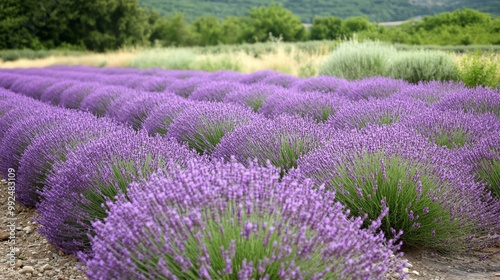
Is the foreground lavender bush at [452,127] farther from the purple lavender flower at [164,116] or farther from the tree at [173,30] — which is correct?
the tree at [173,30]

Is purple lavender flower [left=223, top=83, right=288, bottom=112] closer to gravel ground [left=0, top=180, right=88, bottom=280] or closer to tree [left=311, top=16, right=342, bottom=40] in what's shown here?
gravel ground [left=0, top=180, right=88, bottom=280]

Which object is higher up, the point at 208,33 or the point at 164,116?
the point at 164,116

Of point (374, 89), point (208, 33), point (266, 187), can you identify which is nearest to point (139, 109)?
point (374, 89)

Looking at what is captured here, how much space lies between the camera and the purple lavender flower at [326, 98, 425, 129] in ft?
12.0

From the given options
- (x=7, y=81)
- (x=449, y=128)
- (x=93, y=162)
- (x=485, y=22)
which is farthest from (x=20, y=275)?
(x=485, y=22)

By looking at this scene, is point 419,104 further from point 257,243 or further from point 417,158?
point 257,243

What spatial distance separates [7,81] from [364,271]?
1136cm

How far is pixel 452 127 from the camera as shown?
323 centimetres

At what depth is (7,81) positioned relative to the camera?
1091 cm

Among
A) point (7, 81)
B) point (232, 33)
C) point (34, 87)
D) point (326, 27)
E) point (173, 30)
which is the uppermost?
point (34, 87)

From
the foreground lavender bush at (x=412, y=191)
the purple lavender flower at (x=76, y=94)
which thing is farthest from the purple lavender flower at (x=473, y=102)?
the purple lavender flower at (x=76, y=94)

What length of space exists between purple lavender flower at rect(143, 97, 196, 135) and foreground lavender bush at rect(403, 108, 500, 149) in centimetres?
201

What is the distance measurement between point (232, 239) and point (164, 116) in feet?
9.98

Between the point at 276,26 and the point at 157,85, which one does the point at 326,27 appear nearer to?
the point at 276,26
